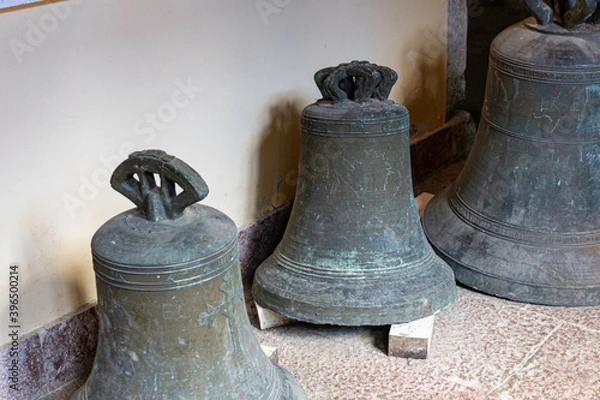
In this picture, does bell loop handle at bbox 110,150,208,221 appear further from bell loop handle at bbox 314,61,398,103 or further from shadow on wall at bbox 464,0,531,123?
shadow on wall at bbox 464,0,531,123

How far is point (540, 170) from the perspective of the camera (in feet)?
9.05

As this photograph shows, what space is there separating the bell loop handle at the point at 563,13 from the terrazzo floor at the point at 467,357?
90cm

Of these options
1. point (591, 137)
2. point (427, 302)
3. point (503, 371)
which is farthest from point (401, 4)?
point (503, 371)

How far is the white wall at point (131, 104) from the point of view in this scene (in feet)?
6.93

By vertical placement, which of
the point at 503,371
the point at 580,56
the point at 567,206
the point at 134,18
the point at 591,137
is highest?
the point at 134,18

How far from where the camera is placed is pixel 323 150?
2523mm

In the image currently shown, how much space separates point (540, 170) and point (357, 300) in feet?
2.51

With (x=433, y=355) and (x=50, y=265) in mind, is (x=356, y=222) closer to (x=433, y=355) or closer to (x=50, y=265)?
(x=433, y=355)

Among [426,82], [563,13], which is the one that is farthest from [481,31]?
[563,13]

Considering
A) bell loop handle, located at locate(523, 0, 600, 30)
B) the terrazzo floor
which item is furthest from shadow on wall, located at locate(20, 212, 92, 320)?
bell loop handle, located at locate(523, 0, 600, 30)

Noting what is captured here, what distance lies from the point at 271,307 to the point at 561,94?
3.62 feet

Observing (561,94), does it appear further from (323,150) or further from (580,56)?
(323,150)

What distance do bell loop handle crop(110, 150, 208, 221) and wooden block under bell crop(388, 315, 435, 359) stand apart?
33.7 inches

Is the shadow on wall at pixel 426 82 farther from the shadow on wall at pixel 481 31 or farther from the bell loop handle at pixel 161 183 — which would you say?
the bell loop handle at pixel 161 183
